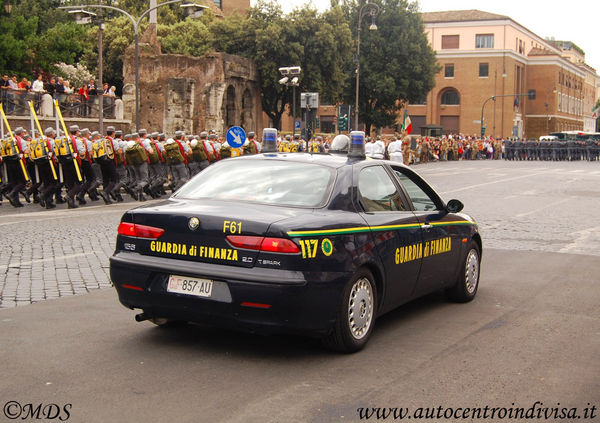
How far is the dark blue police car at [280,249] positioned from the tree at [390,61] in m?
59.7

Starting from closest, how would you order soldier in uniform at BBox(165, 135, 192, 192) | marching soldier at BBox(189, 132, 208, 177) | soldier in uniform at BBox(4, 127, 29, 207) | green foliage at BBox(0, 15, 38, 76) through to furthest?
soldier in uniform at BBox(4, 127, 29, 207) < soldier in uniform at BBox(165, 135, 192, 192) < marching soldier at BBox(189, 132, 208, 177) < green foliage at BBox(0, 15, 38, 76)

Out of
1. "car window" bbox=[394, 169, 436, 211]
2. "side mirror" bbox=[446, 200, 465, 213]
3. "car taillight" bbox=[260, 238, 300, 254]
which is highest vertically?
"car window" bbox=[394, 169, 436, 211]

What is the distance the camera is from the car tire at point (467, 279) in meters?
7.42

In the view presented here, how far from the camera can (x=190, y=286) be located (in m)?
5.30

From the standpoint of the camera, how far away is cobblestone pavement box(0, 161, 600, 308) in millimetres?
8438

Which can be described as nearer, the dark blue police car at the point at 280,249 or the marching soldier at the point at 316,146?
the dark blue police car at the point at 280,249

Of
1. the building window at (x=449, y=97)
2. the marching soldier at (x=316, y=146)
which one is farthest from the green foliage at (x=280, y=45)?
the building window at (x=449, y=97)

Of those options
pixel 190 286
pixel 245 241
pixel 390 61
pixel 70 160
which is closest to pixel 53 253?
pixel 190 286

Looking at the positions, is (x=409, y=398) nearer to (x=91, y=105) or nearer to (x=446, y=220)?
(x=446, y=220)

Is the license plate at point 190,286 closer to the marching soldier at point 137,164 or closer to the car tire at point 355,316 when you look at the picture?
the car tire at point 355,316

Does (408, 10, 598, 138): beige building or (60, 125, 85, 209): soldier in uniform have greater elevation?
(408, 10, 598, 138): beige building

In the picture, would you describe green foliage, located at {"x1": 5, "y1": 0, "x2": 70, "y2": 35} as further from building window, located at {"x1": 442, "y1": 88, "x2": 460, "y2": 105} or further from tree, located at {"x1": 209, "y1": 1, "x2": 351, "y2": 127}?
building window, located at {"x1": 442, "y1": 88, "x2": 460, "y2": 105}
